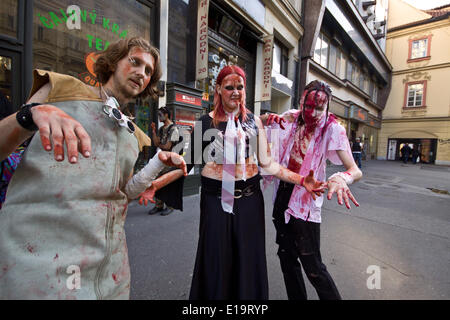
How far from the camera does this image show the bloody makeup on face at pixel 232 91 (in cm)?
171

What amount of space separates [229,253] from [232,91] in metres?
1.27

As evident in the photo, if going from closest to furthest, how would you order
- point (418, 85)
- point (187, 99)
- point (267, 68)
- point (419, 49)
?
point (187, 99)
point (267, 68)
point (419, 49)
point (418, 85)

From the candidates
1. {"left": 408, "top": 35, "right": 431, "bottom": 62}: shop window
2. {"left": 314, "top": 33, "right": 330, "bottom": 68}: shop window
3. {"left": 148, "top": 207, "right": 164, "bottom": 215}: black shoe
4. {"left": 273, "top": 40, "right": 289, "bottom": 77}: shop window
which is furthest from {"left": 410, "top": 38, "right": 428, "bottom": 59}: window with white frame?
{"left": 148, "top": 207, "right": 164, "bottom": 215}: black shoe

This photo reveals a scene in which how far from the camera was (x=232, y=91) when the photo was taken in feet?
5.65

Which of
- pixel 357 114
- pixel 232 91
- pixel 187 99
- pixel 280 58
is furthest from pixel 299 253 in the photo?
pixel 357 114

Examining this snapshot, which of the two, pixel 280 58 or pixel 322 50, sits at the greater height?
pixel 322 50

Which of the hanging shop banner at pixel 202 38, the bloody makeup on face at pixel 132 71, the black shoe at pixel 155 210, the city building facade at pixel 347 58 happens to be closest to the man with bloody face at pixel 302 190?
the bloody makeup on face at pixel 132 71

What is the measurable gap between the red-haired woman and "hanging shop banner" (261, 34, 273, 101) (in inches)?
300

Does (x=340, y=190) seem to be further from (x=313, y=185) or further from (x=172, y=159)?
(x=172, y=159)

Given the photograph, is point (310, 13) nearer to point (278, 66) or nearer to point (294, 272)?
point (278, 66)

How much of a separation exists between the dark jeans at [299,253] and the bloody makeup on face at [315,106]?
64 centimetres

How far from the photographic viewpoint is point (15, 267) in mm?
862

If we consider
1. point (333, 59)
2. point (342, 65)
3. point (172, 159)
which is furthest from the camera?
point (342, 65)

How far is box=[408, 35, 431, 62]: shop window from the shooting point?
73.2ft
